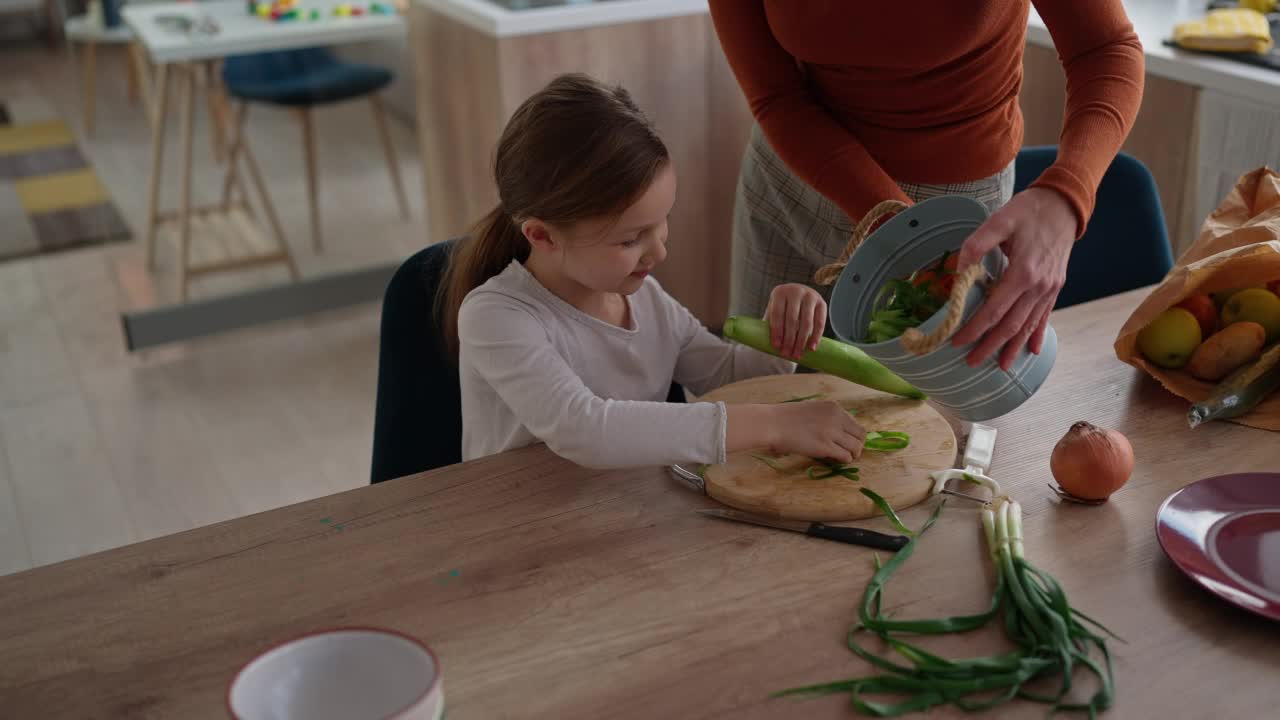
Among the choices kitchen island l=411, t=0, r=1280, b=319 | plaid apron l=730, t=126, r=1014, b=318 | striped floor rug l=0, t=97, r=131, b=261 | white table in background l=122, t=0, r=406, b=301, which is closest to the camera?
plaid apron l=730, t=126, r=1014, b=318

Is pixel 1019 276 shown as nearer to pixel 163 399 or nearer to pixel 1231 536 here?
pixel 1231 536

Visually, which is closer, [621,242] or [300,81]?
[621,242]

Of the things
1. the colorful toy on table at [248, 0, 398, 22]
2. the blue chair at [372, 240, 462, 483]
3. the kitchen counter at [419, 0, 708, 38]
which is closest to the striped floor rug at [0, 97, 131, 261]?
the colorful toy on table at [248, 0, 398, 22]

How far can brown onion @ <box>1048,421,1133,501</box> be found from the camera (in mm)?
1069

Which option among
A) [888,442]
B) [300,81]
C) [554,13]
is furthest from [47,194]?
[888,442]

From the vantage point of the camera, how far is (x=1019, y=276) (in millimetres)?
993

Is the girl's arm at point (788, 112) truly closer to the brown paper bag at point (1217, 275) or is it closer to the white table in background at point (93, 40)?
the brown paper bag at point (1217, 275)

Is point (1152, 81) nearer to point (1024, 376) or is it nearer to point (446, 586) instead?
point (1024, 376)

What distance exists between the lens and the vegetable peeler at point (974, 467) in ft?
3.64

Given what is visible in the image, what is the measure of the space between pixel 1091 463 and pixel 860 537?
224 mm

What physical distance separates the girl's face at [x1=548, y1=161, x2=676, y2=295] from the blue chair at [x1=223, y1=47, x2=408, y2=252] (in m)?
2.83

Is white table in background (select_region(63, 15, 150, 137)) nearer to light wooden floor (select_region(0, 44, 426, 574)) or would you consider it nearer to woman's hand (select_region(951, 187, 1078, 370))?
light wooden floor (select_region(0, 44, 426, 574))

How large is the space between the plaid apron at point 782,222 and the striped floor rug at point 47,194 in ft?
11.0

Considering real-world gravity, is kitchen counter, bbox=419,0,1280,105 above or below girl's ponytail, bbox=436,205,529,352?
above
